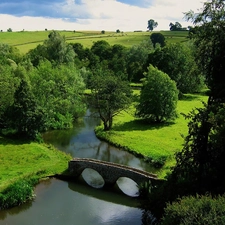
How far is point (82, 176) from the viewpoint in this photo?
134 feet

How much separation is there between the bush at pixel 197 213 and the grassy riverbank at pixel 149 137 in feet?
63.4

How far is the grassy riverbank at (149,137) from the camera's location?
150ft

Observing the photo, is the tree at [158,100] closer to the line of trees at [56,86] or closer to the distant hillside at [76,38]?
the line of trees at [56,86]

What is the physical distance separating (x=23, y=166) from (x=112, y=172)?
444 inches

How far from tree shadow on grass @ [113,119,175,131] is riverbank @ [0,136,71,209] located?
14.8m

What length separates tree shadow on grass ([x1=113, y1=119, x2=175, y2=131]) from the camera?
193 ft

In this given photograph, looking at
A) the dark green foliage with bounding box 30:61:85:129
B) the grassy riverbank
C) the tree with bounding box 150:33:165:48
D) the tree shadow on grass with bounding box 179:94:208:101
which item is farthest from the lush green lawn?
the tree with bounding box 150:33:165:48

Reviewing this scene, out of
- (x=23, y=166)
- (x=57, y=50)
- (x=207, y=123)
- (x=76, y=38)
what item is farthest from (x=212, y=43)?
(x=76, y=38)

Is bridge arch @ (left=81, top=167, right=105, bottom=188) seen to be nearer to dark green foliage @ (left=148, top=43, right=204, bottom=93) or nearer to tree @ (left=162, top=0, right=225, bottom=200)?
tree @ (left=162, top=0, right=225, bottom=200)

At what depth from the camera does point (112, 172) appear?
124 ft

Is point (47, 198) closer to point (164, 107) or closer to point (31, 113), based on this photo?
point (31, 113)

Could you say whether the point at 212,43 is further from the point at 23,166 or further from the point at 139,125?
the point at 139,125

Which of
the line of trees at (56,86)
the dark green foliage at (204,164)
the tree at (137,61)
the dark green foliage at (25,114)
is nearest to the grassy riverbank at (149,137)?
the line of trees at (56,86)

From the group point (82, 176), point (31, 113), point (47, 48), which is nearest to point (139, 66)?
point (47, 48)
